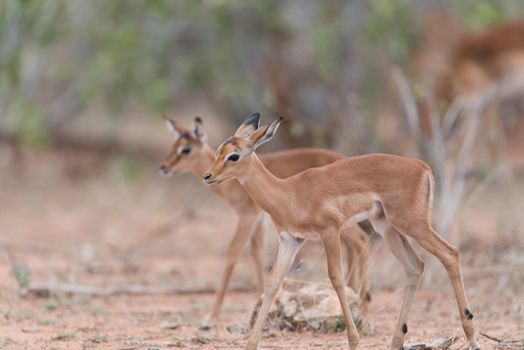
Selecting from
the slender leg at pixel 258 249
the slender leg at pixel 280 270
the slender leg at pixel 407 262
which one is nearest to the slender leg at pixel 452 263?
the slender leg at pixel 407 262

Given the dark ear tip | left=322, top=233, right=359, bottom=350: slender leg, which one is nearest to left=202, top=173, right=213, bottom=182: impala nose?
the dark ear tip

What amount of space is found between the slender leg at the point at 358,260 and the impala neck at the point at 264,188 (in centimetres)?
130

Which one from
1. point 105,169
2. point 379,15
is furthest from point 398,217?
point 105,169

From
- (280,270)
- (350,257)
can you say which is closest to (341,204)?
(280,270)

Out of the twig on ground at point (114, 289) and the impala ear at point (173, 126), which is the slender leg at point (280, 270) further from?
the twig on ground at point (114, 289)

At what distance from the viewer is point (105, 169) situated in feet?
46.8

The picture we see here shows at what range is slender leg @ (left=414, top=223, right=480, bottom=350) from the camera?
4.86 meters

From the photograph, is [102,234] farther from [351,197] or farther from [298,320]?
[351,197]

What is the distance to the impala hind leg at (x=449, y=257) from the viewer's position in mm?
4855

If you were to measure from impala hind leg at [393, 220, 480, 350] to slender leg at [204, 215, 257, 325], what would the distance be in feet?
6.64

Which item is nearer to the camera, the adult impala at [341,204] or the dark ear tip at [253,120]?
the adult impala at [341,204]

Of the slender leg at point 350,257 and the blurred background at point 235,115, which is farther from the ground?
the blurred background at point 235,115

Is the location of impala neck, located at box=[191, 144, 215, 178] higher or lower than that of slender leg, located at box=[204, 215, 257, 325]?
higher

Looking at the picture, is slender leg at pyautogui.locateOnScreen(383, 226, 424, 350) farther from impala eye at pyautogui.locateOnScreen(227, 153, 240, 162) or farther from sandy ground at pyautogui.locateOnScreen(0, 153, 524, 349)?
impala eye at pyautogui.locateOnScreen(227, 153, 240, 162)
